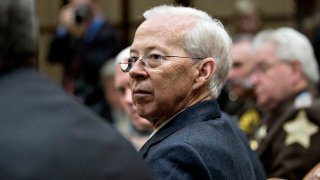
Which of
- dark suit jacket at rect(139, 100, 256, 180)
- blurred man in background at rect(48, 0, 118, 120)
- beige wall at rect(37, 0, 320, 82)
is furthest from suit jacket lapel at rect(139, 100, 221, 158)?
beige wall at rect(37, 0, 320, 82)

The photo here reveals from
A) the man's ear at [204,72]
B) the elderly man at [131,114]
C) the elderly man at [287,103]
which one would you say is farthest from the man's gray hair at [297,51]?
the man's ear at [204,72]

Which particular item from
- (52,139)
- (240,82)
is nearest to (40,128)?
(52,139)

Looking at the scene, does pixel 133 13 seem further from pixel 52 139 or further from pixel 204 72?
pixel 52 139

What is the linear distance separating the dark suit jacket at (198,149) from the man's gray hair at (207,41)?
0.16m

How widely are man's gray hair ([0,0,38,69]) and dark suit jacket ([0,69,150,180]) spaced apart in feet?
0.13

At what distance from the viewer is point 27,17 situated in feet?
6.19

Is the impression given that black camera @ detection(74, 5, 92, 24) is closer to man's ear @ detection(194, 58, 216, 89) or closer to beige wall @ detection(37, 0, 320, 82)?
beige wall @ detection(37, 0, 320, 82)

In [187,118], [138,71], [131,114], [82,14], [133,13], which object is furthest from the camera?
[133,13]

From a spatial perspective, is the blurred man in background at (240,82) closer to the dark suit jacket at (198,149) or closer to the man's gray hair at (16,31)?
the dark suit jacket at (198,149)

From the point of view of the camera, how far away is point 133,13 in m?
9.04

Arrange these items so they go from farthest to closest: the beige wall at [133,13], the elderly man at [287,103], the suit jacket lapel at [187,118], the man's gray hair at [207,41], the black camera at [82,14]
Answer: the beige wall at [133,13] → the black camera at [82,14] → the elderly man at [287,103] → the man's gray hair at [207,41] → the suit jacket lapel at [187,118]

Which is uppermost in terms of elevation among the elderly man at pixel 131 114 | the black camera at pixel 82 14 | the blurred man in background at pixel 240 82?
the elderly man at pixel 131 114

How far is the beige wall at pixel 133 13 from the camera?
29.6ft

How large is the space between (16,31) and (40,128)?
22 cm
